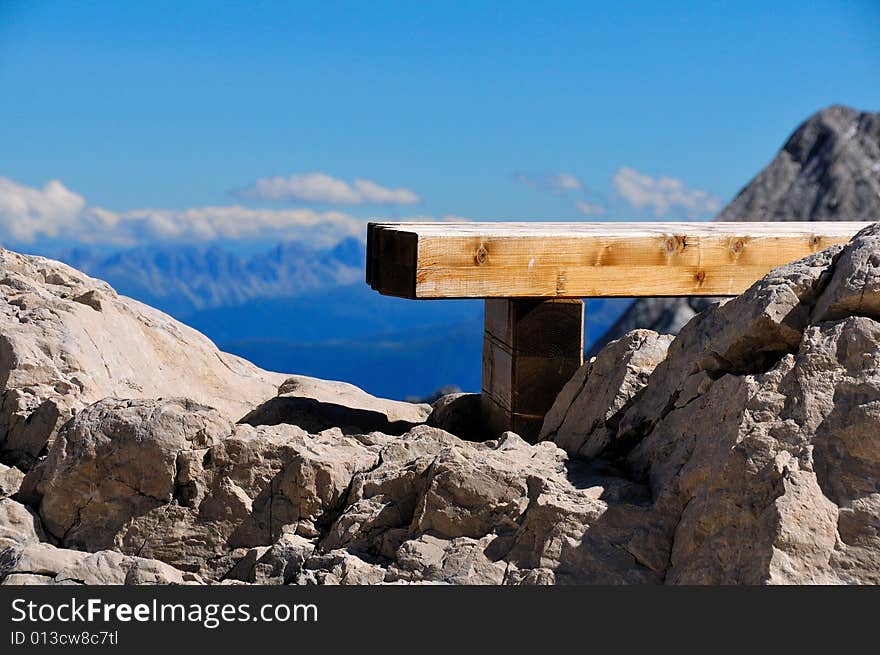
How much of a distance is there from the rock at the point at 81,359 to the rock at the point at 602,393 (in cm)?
186

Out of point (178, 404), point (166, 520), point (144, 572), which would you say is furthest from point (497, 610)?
point (178, 404)

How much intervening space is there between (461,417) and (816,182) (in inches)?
621

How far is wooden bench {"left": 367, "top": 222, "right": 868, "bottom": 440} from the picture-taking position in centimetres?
517

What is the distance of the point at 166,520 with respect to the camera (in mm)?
3889

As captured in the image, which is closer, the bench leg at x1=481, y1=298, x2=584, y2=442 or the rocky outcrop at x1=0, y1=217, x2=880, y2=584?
the rocky outcrop at x1=0, y1=217, x2=880, y2=584

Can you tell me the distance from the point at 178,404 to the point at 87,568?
86cm

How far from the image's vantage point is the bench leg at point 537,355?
5.48 meters

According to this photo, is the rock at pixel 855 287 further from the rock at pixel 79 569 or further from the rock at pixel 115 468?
the rock at pixel 79 569

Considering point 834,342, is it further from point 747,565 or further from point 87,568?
point 87,568

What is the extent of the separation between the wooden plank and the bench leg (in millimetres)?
163

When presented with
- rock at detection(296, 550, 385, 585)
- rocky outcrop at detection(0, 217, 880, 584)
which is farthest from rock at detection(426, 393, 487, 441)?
rock at detection(296, 550, 385, 585)

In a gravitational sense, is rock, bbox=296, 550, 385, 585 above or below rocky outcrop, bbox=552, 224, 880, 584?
below

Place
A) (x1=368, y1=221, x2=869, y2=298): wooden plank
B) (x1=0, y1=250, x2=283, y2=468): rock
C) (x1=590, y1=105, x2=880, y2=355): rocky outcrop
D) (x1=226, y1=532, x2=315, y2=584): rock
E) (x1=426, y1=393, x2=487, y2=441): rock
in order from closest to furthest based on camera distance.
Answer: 1. (x1=226, y1=532, x2=315, y2=584): rock
2. (x1=0, y1=250, x2=283, y2=468): rock
3. (x1=368, y1=221, x2=869, y2=298): wooden plank
4. (x1=426, y1=393, x2=487, y2=441): rock
5. (x1=590, y1=105, x2=880, y2=355): rocky outcrop

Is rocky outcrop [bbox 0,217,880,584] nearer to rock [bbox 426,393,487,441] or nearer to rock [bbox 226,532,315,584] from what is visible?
rock [bbox 226,532,315,584]
